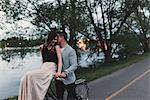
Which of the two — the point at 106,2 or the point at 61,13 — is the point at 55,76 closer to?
the point at 61,13

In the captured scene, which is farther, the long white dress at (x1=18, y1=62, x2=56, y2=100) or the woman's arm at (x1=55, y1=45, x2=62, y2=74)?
the woman's arm at (x1=55, y1=45, x2=62, y2=74)

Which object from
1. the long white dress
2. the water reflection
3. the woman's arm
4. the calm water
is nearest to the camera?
the long white dress

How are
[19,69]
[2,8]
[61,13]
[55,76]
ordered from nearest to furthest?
[55,76] < [61,13] < [2,8] < [19,69]

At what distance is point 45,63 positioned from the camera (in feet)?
17.4

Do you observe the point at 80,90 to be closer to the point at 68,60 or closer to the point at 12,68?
the point at 68,60

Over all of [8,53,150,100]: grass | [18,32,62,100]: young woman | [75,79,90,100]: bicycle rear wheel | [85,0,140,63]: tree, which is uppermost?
[85,0,140,63]: tree

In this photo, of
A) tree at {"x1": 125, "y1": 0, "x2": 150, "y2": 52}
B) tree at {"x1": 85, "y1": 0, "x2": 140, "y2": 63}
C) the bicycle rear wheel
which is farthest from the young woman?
tree at {"x1": 125, "y1": 0, "x2": 150, "y2": 52}

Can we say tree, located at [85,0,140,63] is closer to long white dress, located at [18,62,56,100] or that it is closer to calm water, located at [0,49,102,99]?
calm water, located at [0,49,102,99]

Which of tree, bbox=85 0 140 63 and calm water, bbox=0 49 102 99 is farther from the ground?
tree, bbox=85 0 140 63

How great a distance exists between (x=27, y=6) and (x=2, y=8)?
1.53 meters

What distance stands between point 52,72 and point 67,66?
41cm

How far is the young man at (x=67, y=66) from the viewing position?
18.2 ft

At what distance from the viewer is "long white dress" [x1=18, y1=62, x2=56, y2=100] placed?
16.4ft

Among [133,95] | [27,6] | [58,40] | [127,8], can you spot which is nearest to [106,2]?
[127,8]
